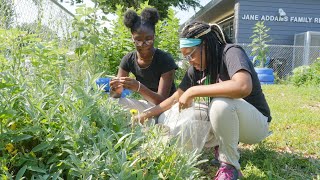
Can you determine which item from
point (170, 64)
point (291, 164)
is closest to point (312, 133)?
point (291, 164)

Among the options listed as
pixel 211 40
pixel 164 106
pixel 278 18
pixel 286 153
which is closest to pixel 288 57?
pixel 278 18

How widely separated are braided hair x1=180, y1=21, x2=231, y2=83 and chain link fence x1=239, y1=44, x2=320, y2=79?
9108 mm

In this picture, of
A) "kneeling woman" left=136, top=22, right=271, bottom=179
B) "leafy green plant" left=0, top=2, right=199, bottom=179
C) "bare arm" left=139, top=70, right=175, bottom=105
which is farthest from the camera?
"bare arm" left=139, top=70, right=175, bottom=105

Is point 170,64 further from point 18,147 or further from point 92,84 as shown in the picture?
point 18,147

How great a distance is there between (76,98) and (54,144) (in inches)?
9.4

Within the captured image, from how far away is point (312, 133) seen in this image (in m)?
3.22

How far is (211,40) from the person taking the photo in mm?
2062

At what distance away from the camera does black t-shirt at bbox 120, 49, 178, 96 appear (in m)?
2.66

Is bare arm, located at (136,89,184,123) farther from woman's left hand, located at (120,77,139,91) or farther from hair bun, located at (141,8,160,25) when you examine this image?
hair bun, located at (141,8,160,25)

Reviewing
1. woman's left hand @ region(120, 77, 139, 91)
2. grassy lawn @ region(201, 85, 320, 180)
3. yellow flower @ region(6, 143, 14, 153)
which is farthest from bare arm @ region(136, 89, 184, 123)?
yellow flower @ region(6, 143, 14, 153)

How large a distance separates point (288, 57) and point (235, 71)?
403 inches

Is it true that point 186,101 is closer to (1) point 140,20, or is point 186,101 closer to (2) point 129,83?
(2) point 129,83

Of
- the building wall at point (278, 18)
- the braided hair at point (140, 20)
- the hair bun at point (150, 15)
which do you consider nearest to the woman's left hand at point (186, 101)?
the braided hair at point (140, 20)

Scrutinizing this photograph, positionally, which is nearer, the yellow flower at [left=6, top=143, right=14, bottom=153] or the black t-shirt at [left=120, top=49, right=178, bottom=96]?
the yellow flower at [left=6, top=143, right=14, bottom=153]
